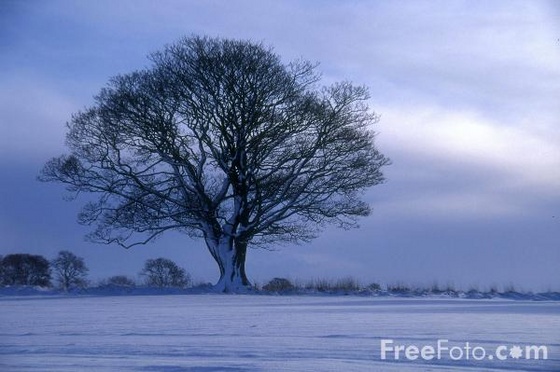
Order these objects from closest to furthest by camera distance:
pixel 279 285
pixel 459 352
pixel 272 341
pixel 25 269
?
pixel 459 352 < pixel 272 341 < pixel 279 285 < pixel 25 269

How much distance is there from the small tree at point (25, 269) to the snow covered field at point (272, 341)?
30.3 metres

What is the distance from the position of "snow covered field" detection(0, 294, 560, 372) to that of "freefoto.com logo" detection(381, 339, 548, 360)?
2 centimetres

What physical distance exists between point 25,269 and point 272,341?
119ft

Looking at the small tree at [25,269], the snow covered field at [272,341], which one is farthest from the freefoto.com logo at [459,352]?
the small tree at [25,269]

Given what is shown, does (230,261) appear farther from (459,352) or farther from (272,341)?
(459,352)

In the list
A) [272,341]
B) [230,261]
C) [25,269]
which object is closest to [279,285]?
[230,261]

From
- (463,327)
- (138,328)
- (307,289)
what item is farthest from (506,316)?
(307,289)

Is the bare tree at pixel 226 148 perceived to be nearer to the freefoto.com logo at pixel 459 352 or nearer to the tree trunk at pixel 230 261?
the tree trunk at pixel 230 261

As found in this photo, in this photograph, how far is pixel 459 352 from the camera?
22.4 ft

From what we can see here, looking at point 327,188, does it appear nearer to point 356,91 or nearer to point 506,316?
point 356,91

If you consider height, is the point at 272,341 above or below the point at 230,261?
below

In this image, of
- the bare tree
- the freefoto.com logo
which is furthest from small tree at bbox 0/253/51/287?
the freefoto.com logo

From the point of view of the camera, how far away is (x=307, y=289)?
2375 centimetres

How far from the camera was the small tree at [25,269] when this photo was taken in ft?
133
